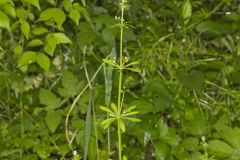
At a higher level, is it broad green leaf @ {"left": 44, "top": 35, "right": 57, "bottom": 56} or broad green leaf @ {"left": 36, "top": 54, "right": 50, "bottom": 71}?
broad green leaf @ {"left": 44, "top": 35, "right": 57, "bottom": 56}

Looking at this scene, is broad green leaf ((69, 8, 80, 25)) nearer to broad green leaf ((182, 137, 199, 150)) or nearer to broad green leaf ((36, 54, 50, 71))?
broad green leaf ((36, 54, 50, 71))

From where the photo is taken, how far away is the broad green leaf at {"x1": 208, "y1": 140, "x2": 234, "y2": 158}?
156 cm

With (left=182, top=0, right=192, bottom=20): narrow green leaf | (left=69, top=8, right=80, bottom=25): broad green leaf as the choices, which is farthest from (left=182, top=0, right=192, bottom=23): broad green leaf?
(left=69, top=8, right=80, bottom=25): broad green leaf

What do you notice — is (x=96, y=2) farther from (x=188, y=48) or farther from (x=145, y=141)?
(x=145, y=141)

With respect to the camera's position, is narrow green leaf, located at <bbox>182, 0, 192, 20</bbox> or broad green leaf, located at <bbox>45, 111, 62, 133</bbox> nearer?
broad green leaf, located at <bbox>45, 111, 62, 133</bbox>

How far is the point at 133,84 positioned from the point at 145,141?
1.49 feet

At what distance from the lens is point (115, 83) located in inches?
75.9

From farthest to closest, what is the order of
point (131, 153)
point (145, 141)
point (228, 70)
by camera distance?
point (228, 70) → point (131, 153) → point (145, 141)

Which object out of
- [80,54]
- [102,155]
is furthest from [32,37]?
[102,155]

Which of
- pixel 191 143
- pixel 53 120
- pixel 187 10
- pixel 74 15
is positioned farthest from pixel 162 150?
pixel 187 10

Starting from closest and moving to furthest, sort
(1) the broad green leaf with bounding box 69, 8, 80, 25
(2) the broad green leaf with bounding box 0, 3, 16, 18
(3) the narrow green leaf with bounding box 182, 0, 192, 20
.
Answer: (2) the broad green leaf with bounding box 0, 3, 16, 18
(1) the broad green leaf with bounding box 69, 8, 80, 25
(3) the narrow green leaf with bounding box 182, 0, 192, 20

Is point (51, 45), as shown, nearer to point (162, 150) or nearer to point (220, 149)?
point (162, 150)

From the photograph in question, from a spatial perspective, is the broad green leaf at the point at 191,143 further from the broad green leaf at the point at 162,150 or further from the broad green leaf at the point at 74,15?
the broad green leaf at the point at 74,15

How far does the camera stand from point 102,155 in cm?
174
